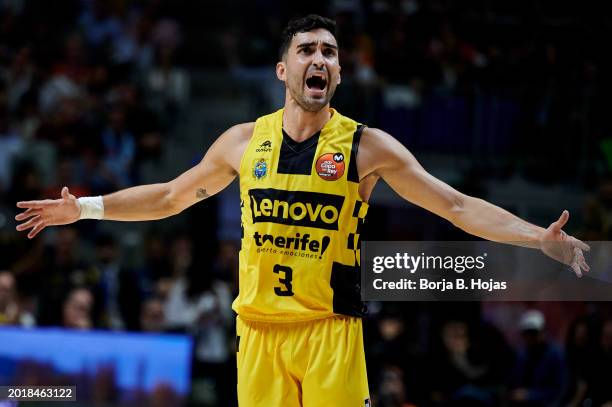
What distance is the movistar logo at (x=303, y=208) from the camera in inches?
226

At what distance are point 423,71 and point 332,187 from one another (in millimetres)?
5757

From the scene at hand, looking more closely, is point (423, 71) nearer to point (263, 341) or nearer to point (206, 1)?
point (206, 1)

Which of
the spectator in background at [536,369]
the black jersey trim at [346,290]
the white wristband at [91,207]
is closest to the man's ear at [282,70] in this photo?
the black jersey trim at [346,290]

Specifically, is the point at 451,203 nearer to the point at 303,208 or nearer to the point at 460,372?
the point at 303,208

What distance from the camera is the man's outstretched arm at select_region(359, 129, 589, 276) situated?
5.87 m

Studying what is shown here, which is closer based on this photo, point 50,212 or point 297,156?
point 297,156

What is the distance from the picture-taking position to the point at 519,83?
9.70 metres

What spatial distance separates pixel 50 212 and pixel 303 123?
1.68 metres

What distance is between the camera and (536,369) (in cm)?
911

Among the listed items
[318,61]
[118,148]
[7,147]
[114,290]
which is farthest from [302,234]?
[7,147]

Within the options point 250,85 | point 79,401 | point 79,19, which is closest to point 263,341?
point 79,401

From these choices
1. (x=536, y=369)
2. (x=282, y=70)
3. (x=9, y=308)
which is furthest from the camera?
(x=9, y=308)

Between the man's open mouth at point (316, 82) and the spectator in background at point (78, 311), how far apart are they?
4.78 meters

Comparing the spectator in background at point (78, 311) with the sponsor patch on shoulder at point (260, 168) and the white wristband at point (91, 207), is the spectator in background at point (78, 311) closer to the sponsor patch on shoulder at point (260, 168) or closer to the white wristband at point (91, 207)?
the white wristband at point (91, 207)
